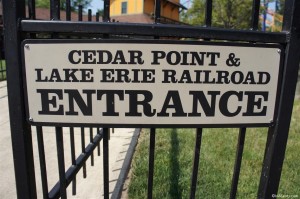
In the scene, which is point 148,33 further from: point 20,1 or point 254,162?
point 254,162

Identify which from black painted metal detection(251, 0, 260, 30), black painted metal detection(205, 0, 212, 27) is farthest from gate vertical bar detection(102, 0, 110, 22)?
black painted metal detection(251, 0, 260, 30)

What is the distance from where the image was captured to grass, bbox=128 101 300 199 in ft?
10.3

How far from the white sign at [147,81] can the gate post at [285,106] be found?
0.06 metres

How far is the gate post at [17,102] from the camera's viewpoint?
141 cm

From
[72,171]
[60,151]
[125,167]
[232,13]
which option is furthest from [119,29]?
[232,13]

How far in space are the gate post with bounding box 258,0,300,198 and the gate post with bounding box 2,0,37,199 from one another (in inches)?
50.4

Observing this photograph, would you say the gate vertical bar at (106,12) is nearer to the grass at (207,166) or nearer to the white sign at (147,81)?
the white sign at (147,81)

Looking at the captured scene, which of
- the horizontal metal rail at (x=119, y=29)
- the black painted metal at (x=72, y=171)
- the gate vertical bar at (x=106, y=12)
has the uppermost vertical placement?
the gate vertical bar at (x=106, y=12)

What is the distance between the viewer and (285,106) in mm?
1568

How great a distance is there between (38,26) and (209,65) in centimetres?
83

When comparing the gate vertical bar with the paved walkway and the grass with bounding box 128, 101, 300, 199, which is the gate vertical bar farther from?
the paved walkway

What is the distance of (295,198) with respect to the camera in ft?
9.96

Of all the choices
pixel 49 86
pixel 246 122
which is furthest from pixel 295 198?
pixel 49 86

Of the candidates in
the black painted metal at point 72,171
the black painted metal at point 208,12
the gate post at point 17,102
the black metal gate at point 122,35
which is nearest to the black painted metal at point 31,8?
the black metal gate at point 122,35
